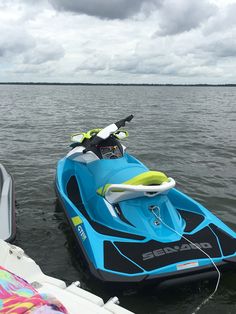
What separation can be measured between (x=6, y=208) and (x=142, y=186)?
2.38 meters

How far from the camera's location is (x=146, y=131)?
16141 mm

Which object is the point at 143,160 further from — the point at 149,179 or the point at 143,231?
the point at 143,231

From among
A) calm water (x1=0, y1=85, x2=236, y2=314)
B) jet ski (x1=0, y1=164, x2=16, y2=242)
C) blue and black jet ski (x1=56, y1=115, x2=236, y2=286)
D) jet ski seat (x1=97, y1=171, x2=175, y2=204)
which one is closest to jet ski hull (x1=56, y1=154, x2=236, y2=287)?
blue and black jet ski (x1=56, y1=115, x2=236, y2=286)

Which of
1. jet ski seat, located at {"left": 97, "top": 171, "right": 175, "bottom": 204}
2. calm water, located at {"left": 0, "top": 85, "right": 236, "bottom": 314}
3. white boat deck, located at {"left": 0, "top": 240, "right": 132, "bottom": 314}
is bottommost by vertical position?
calm water, located at {"left": 0, "top": 85, "right": 236, "bottom": 314}

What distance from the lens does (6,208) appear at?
5.53 meters

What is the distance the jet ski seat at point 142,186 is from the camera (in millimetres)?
4398

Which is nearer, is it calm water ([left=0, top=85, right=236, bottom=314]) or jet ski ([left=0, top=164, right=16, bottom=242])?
calm water ([left=0, top=85, right=236, bottom=314])

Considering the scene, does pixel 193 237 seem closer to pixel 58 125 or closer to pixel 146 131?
pixel 146 131

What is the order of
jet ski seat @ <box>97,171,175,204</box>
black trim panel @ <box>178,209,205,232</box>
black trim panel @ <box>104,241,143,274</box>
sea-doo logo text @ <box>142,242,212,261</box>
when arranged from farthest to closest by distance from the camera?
black trim panel @ <box>178,209,205,232</box>
jet ski seat @ <box>97,171,175,204</box>
sea-doo logo text @ <box>142,242,212,261</box>
black trim panel @ <box>104,241,143,274</box>

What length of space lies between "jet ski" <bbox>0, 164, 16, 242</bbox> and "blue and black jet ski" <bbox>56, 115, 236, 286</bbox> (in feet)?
2.66

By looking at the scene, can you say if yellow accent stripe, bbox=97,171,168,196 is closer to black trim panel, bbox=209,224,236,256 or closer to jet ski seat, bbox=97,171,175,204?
jet ski seat, bbox=97,171,175,204

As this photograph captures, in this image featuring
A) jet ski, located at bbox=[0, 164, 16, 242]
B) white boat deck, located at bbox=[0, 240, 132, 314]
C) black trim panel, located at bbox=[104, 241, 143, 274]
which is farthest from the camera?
jet ski, located at bbox=[0, 164, 16, 242]

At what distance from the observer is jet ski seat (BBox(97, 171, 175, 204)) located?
4.40m

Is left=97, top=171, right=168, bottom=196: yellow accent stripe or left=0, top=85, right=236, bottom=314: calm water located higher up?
left=97, top=171, right=168, bottom=196: yellow accent stripe
